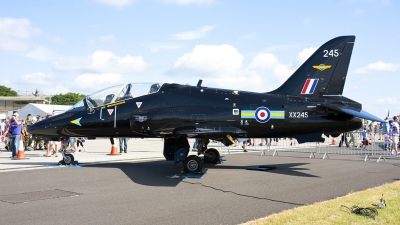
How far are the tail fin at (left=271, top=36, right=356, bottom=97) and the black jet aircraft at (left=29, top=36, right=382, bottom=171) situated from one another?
33mm

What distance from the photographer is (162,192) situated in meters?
8.23

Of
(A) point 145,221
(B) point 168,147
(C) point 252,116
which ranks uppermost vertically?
(C) point 252,116

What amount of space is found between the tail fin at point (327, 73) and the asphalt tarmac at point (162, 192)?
8.99ft

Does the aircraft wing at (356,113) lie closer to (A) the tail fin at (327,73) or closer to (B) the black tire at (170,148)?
(A) the tail fin at (327,73)

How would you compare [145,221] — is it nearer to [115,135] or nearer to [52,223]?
[52,223]

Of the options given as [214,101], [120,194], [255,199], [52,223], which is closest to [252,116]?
[214,101]

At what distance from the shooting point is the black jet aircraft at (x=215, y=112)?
1151cm

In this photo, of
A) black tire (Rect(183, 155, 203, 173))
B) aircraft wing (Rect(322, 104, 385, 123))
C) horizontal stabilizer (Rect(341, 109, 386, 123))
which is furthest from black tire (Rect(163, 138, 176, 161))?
horizontal stabilizer (Rect(341, 109, 386, 123))

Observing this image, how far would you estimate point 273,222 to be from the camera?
5512 millimetres

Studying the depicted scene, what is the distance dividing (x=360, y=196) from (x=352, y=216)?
6.11 ft

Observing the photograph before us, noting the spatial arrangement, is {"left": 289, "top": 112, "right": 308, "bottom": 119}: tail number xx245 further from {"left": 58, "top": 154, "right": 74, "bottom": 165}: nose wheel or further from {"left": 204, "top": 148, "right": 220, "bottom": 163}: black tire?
{"left": 58, "top": 154, "right": 74, "bottom": 165}: nose wheel

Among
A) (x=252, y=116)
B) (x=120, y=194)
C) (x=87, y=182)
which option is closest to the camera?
(x=120, y=194)

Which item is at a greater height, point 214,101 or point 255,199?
point 214,101

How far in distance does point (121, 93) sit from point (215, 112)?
321cm
